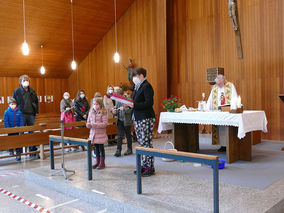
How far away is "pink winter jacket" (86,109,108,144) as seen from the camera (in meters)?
4.66

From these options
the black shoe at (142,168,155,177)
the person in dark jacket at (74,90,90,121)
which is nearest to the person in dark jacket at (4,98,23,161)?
the person in dark jacket at (74,90,90,121)

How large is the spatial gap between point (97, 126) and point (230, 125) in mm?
2287

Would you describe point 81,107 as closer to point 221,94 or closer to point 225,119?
point 221,94

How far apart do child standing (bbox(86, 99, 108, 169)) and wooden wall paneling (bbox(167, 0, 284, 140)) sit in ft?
15.5

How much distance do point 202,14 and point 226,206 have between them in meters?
7.06

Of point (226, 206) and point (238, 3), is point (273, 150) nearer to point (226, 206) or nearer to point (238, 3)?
point (226, 206)

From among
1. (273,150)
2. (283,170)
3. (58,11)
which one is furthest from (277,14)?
(58,11)

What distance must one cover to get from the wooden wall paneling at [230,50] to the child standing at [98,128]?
4.73 meters

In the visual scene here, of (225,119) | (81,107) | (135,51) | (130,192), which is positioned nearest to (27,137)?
(81,107)

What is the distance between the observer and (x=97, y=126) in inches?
183

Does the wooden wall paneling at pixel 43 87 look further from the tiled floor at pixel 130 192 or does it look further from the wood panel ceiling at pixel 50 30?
the tiled floor at pixel 130 192

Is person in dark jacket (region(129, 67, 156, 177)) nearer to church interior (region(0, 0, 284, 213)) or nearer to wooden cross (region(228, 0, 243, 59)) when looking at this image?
church interior (region(0, 0, 284, 213))

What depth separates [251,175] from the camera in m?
4.22

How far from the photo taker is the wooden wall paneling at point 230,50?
7.42 m
